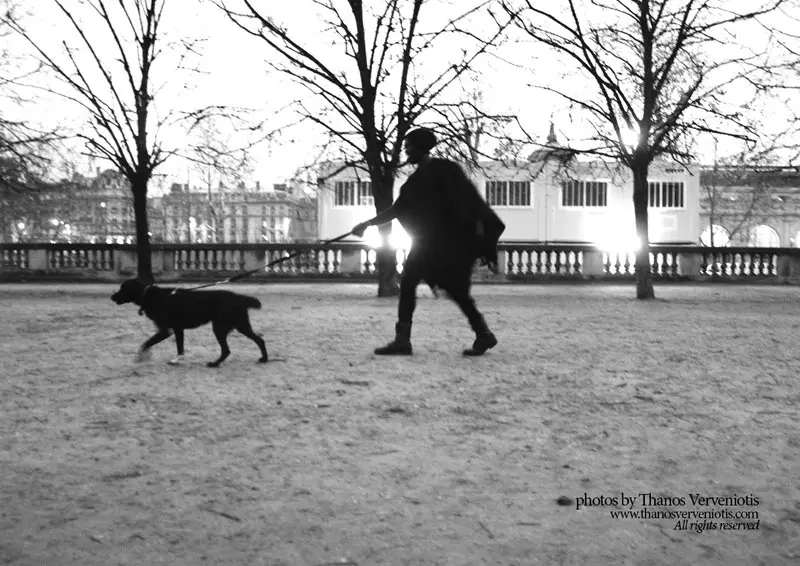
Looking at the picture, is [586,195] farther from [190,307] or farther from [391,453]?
[391,453]

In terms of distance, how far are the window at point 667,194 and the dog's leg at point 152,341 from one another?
63.4 m

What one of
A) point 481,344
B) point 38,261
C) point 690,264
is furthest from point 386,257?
point 38,261

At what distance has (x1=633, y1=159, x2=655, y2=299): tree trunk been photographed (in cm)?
1903

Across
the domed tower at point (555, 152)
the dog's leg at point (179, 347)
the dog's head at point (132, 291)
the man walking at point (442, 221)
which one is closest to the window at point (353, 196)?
the domed tower at point (555, 152)

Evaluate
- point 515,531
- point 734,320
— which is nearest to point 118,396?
point 515,531

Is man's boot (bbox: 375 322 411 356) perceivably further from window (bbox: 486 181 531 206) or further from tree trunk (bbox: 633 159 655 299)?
window (bbox: 486 181 531 206)

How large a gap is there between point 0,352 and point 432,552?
23.6ft

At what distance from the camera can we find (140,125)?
22094 millimetres

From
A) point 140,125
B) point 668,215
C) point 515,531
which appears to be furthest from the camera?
point 668,215

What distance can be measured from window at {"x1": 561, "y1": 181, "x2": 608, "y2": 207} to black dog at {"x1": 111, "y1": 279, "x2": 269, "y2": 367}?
2347 inches

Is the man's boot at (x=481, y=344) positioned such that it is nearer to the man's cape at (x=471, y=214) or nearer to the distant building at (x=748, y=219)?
the man's cape at (x=471, y=214)

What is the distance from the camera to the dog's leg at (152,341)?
307 inches

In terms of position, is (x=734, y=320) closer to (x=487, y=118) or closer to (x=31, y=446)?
(x=487, y=118)

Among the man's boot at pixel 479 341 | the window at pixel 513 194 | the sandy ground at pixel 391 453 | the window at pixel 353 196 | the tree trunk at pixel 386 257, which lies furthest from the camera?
the window at pixel 513 194
